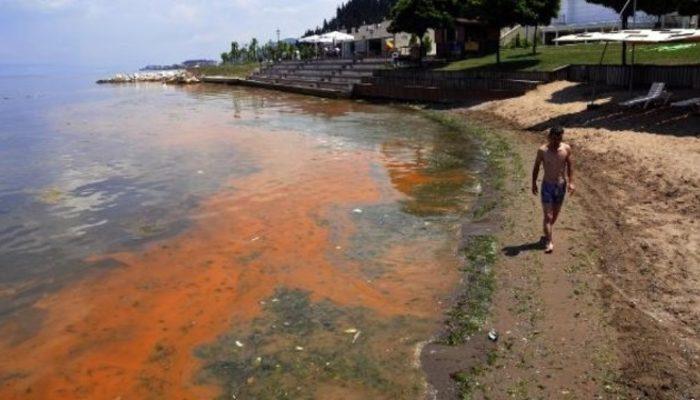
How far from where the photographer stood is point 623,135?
15828 millimetres

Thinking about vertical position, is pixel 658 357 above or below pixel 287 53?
below

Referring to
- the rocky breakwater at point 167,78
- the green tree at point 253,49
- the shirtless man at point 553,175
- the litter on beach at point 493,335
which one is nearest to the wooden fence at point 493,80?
the shirtless man at point 553,175

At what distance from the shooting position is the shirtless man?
862cm

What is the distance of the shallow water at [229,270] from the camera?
260 inches

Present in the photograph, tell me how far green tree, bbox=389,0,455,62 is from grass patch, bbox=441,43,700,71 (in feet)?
9.13

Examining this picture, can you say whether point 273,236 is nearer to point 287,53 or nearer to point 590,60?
point 590,60

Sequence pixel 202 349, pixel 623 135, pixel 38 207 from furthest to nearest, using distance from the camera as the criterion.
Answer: pixel 623 135, pixel 38 207, pixel 202 349

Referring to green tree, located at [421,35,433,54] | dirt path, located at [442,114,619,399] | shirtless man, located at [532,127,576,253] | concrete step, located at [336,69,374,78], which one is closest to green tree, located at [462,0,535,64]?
concrete step, located at [336,69,374,78]

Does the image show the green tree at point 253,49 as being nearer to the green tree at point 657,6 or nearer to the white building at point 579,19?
the white building at point 579,19

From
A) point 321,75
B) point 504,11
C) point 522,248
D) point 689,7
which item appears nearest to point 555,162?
point 522,248

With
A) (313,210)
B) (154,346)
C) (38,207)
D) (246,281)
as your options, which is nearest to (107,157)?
(38,207)

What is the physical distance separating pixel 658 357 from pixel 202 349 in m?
4.97

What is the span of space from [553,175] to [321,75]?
41.2m

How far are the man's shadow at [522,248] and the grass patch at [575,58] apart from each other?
59.3 ft
